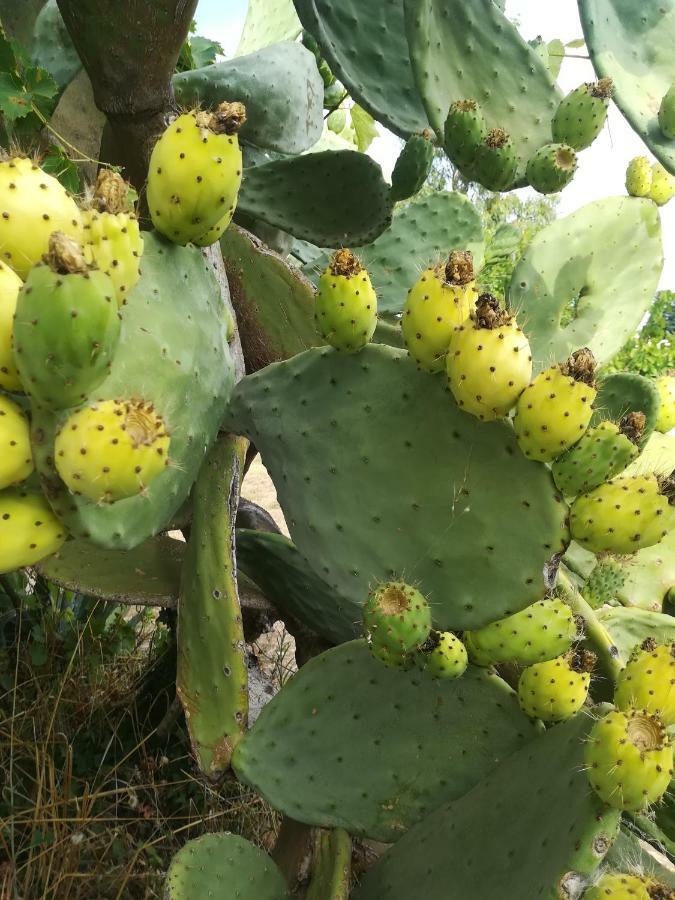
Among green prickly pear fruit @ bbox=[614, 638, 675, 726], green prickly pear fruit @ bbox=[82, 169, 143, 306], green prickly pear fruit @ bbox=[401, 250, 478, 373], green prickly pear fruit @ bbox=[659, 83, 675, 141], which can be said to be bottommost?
green prickly pear fruit @ bbox=[614, 638, 675, 726]

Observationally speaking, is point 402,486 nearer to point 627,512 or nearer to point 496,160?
point 627,512

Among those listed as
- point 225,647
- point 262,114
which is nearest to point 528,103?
point 262,114

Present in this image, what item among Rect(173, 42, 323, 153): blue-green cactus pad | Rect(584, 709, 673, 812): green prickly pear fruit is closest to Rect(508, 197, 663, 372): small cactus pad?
Rect(173, 42, 323, 153): blue-green cactus pad

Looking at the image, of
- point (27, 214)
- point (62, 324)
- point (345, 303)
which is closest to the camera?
point (62, 324)

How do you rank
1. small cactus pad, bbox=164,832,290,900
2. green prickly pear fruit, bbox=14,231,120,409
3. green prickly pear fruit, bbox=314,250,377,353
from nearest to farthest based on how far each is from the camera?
green prickly pear fruit, bbox=14,231,120,409 < green prickly pear fruit, bbox=314,250,377,353 < small cactus pad, bbox=164,832,290,900

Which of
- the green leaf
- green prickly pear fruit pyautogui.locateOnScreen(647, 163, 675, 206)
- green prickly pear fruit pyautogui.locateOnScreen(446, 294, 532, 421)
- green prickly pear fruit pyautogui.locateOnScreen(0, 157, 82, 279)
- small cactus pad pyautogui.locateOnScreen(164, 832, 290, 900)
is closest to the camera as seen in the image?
green prickly pear fruit pyautogui.locateOnScreen(0, 157, 82, 279)

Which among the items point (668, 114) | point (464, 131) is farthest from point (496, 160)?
point (668, 114)

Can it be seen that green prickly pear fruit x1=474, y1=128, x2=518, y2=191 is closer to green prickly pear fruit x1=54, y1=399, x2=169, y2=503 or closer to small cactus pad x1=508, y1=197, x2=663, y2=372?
small cactus pad x1=508, y1=197, x2=663, y2=372
